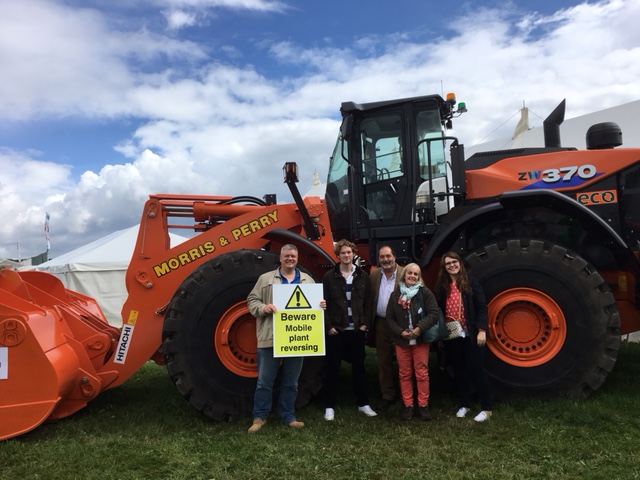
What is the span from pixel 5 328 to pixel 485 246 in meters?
4.23

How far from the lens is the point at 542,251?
4516 millimetres

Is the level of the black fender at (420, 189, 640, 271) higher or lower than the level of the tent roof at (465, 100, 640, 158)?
lower

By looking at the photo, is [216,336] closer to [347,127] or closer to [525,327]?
[347,127]

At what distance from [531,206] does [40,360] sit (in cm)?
459

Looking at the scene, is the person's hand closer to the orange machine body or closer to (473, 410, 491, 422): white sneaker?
the orange machine body

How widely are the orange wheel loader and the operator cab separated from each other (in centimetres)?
1

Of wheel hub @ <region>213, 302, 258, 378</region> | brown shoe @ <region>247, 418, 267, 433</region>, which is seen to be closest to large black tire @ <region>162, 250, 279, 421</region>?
wheel hub @ <region>213, 302, 258, 378</region>

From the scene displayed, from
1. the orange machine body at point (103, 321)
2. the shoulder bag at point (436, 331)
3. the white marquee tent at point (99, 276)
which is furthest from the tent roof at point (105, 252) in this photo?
the shoulder bag at point (436, 331)

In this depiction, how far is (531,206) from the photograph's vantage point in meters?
4.80

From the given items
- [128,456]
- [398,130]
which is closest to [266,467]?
[128,456]

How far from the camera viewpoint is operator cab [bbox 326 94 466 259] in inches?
204

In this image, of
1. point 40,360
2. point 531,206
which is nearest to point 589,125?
point 531,206

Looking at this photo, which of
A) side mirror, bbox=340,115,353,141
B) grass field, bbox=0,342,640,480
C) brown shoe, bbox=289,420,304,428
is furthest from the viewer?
side mirror, bbox=340,115,353,141

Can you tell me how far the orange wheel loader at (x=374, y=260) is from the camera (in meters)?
4.34
